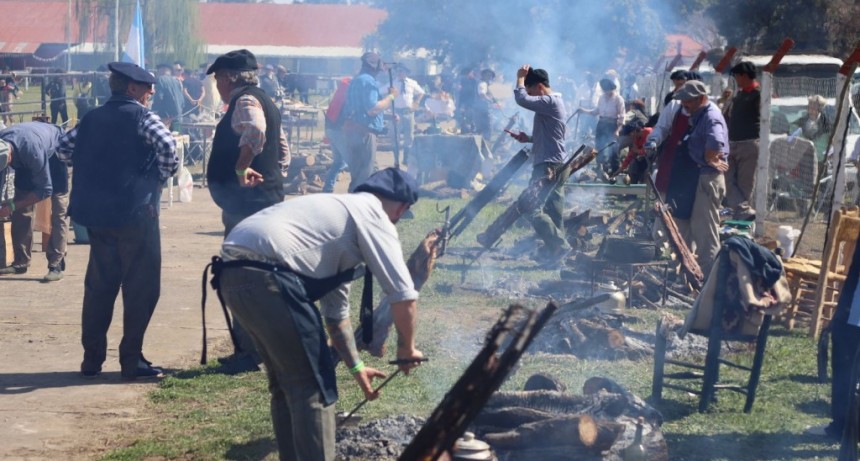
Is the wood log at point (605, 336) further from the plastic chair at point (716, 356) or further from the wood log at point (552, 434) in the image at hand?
the wood log at point (552, 434)

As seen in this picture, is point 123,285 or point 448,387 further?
point 123,285

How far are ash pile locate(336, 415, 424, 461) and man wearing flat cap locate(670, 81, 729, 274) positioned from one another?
4.73 m

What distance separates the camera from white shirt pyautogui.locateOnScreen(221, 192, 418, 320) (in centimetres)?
412

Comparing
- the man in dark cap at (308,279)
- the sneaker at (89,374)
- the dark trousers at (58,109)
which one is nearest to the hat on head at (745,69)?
the sneaker at (89,374)

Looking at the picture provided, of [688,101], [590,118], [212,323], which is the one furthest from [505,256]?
[590,118]

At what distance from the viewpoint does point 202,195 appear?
1698cm

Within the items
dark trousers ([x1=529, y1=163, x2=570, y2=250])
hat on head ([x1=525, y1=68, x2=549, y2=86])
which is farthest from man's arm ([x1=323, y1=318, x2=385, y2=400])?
hat on head ([x1=525, y1=68, x2=549, y2=86])

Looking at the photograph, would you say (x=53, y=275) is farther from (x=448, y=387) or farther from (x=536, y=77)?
(x=536, y=77)

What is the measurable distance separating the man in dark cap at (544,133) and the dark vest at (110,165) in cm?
481

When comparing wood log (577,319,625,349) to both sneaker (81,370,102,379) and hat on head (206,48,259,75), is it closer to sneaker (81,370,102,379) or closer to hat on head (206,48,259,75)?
hat on head (206,48,259,75)

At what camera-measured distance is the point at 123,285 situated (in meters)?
7.12

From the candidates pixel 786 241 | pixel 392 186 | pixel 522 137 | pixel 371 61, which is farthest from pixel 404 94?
pixel 392 186

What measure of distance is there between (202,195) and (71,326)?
28.6 feet

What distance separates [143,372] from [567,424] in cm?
328
